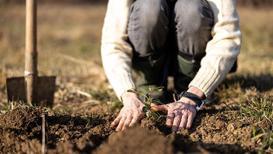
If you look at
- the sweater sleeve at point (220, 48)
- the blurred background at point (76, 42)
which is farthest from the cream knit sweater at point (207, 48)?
the blurred background at point (76, 42)

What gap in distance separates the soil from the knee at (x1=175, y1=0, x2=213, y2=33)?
0.51m

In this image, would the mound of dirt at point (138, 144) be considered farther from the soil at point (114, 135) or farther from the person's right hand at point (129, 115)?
the person's right hand at point (129, 115)

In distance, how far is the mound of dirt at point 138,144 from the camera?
178 cm

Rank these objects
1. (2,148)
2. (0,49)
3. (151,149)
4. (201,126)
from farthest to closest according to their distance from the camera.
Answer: (0,49) → (201,126) → (2,148) → (151,149)

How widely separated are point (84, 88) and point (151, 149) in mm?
1921

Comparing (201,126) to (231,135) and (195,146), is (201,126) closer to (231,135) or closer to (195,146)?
(231,135)

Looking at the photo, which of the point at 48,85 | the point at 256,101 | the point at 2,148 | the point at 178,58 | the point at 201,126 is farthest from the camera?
the point at 48,85

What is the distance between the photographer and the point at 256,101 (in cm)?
248

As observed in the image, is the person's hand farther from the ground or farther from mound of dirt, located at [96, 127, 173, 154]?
mound of dirt, located at [96, 127, 173, 154]

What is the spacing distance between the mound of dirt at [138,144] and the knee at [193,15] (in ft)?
3.11

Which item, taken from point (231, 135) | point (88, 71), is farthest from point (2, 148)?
point (88, 71)

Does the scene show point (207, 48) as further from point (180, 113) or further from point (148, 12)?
point (180, 113)

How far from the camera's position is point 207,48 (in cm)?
265

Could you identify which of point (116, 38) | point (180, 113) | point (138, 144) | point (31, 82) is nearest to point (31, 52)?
point (31, 82)
